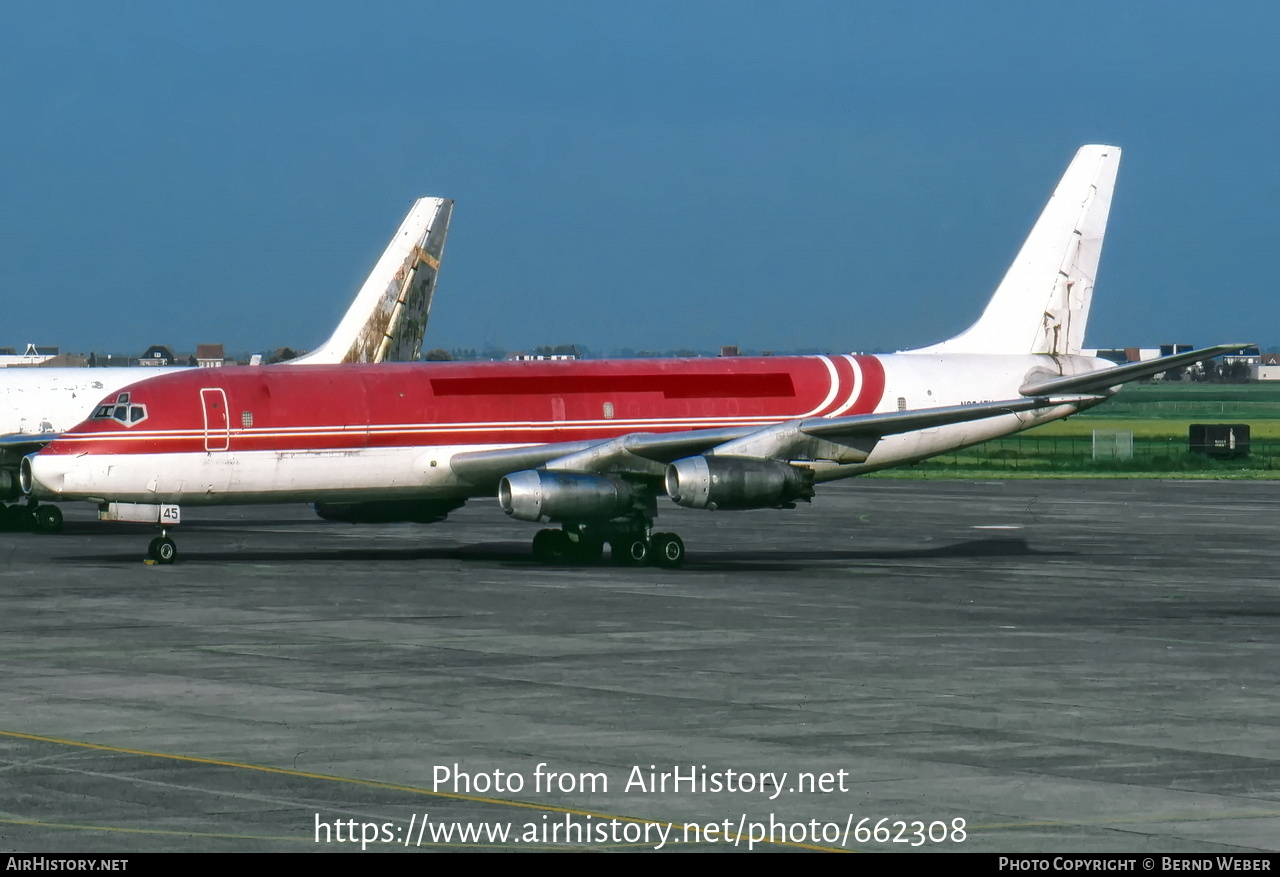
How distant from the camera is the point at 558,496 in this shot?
120 ft

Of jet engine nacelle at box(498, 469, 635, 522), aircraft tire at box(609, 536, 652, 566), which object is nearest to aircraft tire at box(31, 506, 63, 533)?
jet engine nacelle at box(498, 469, 635, 522)

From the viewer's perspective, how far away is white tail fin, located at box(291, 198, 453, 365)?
54500 millimetres

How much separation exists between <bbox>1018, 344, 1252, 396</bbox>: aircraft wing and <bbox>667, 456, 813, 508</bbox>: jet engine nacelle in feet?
27.4

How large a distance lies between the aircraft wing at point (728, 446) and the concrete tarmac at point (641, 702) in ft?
7.30

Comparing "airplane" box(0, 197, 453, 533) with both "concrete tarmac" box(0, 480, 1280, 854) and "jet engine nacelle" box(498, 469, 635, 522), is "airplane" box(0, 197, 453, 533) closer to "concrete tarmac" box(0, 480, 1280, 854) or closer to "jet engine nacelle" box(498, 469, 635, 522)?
"concrete tarmac" box(0, 480, 1280, 854)

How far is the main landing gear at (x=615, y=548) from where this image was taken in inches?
1508

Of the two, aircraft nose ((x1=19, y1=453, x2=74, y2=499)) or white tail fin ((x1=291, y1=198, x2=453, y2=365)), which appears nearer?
aircraft nose ((x1=19, y1=453, x2=74, y2=499))

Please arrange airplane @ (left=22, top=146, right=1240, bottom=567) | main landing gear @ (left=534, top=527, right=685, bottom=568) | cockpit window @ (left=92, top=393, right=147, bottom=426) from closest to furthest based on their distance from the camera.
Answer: airplane @ (left=22, top=146, right=1240, bottom=567) → cockpit window @ (left=92, top=393, right=147, bottom=426) → main landing gear @ (left=534, top=527, right=685, bottom=568)

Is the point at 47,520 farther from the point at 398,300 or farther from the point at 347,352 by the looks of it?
the point at 398,300

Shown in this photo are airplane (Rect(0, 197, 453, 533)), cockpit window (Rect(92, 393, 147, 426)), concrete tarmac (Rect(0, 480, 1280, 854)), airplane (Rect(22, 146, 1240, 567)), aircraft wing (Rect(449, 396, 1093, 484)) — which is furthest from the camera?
airplane (Rect(0, 197, 453, 533))

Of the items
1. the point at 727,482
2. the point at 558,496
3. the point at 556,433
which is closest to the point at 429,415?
the point at 556,433

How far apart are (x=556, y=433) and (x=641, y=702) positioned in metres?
20.0

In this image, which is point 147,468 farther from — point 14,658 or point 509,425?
point 14,658

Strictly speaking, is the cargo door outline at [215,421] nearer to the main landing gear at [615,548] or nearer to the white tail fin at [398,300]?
the main landing gear at [615,548]
